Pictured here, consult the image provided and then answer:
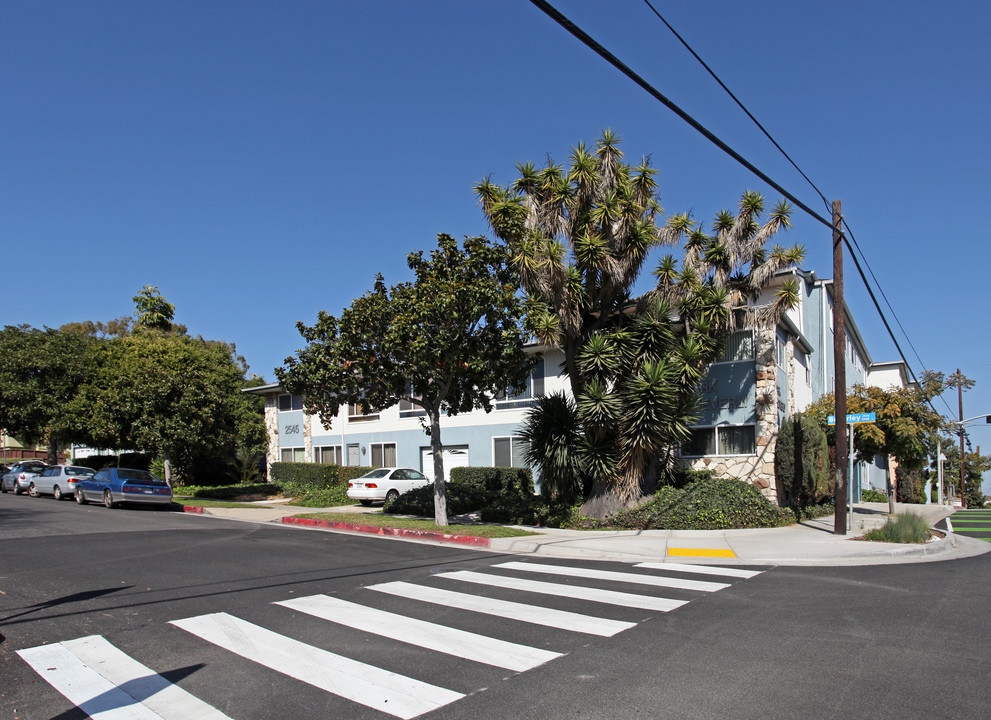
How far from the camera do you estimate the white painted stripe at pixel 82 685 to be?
16.5 feet

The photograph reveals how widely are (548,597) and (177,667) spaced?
4.45 m

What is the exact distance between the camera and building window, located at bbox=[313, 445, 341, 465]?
3269 cm

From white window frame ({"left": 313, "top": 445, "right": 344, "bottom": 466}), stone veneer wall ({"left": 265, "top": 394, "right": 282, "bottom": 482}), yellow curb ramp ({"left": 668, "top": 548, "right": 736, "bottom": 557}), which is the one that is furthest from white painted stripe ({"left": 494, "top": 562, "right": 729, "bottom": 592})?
stone veneer wall ({"left": 265, "top": 394, "right": 282, "bottom": 482})

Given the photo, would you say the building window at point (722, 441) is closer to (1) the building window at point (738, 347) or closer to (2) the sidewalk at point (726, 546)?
(1) the building window at point (738, 347)

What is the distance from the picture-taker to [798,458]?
762 inches

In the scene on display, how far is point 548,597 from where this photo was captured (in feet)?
29.1

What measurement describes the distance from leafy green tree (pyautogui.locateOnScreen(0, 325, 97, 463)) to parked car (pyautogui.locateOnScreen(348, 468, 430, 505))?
16018 millimetres

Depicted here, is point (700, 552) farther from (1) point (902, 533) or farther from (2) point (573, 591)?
(2) point (573, 591)

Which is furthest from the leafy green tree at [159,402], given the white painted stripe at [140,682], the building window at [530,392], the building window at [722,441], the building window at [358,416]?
the white painted stripe at [140,682]

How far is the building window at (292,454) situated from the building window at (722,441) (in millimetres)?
20527

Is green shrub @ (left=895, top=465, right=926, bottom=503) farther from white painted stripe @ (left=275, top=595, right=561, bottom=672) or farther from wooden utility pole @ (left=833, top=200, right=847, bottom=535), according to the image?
white painted stripe @ (left=275, top=595, right=561, bottom=672)

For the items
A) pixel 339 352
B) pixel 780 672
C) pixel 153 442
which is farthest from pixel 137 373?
pixel 780 672

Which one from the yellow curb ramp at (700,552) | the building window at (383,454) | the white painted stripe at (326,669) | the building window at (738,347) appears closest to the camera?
the white painted stripe at (326,669)

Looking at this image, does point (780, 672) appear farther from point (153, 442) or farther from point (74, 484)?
point (74, 484)
